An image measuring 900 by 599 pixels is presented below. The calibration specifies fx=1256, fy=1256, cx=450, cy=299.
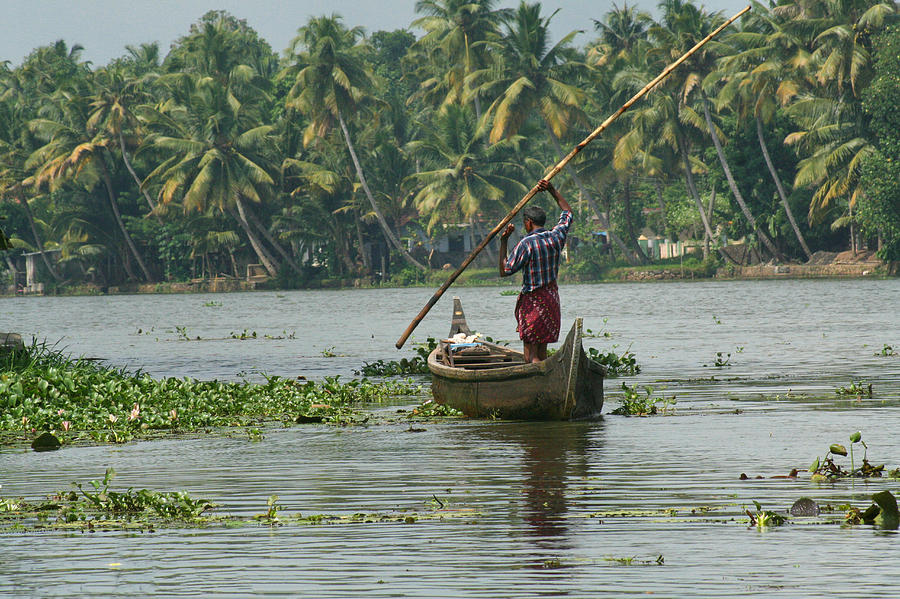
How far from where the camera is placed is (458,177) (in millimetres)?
62812

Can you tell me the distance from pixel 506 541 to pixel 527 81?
2155 inches

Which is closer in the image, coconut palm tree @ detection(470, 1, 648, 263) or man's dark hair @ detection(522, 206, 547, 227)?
man's dark hair @ detection(522, 206, 547, 227)

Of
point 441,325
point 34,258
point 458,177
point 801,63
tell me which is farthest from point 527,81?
point 34,258

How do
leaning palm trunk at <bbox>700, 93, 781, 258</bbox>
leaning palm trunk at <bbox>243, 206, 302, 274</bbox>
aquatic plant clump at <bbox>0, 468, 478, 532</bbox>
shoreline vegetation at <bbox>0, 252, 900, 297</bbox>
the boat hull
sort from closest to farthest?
aquatic plant clump at <bbox>0, 468, 478, 532</bbox>
the boat hull
leaning palm trunk at <bbox>700, 93, 781, 258</bbox>
shoreline vegetation at <bbox>0, 252, 900, 297</bbox>
leaning palm trunk at <bbox>243, 206, 302, 274</bbox>

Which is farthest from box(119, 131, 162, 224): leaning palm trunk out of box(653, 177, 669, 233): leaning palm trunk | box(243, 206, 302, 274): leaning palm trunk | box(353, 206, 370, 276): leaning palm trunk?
box(653, 177, 669, 233): leaning palm trunk

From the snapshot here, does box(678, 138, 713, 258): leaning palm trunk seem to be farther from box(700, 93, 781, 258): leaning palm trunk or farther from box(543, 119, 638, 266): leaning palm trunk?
box(543, 119, 638, 266): leaning palm trunk

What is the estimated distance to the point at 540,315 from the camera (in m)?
12.0

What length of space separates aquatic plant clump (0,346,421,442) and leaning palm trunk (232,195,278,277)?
51661 millimetres

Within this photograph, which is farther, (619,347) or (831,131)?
(831,131)

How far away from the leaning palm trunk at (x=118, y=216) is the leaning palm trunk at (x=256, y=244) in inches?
252

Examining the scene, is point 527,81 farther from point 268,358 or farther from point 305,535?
point 305,535

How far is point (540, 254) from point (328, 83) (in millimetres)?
54684

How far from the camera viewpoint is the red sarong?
39.4ft

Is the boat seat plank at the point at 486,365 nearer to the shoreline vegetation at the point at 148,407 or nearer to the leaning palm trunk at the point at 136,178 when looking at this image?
the shoreline vegetation at the point at 148,407
